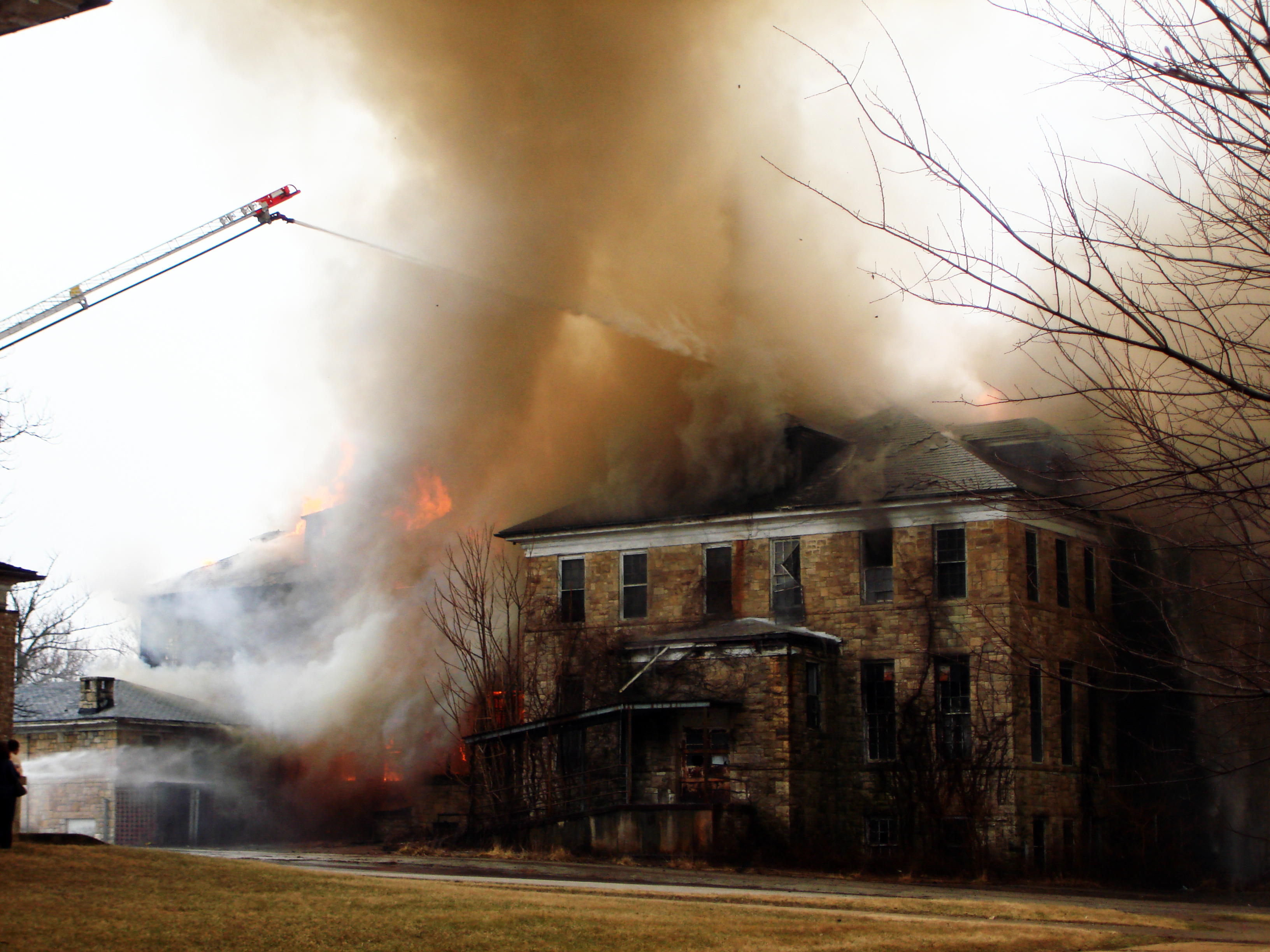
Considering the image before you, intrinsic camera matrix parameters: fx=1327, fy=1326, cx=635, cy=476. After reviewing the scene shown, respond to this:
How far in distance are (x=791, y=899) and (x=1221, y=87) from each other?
572 inches

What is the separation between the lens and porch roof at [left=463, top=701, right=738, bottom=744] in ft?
96.3

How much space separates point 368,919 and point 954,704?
19512mm

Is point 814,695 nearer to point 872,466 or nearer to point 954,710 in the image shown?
point 954,710

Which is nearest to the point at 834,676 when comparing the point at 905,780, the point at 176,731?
the point at 905,780

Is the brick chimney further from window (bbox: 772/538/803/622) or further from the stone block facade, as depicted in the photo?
window (bbox: 772/538/803/622)

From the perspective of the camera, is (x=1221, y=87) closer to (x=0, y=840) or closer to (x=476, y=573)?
(x=0, y=840)

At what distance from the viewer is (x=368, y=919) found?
1345cm

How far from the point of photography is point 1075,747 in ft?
102

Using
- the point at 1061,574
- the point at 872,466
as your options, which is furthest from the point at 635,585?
the point at 1061,574

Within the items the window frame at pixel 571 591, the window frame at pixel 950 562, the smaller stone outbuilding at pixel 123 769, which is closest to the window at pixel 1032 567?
the window frame at pixel 950 562

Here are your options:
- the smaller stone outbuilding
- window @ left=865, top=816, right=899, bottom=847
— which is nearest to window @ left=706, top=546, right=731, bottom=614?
window @ left=865, top=816, right=899, bottom=847

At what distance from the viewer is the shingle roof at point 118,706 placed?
36438mm

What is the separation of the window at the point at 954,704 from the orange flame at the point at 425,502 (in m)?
17.1

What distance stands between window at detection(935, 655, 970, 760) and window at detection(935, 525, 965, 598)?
5.09 ft
